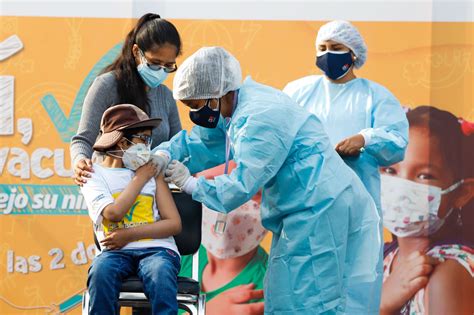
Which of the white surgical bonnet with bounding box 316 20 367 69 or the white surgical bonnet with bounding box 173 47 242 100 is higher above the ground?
the white surgical bonnet with bounding box 173 47 242 100

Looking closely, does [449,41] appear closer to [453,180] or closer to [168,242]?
[453,180]

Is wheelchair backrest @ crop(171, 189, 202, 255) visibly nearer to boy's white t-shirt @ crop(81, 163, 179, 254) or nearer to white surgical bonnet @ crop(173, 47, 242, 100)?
boy's white t-shirt @ crop(81, 163, 179, 254)

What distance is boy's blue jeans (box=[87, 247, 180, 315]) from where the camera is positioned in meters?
2.96

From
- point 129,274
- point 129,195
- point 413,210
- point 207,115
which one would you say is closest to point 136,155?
point 129,195

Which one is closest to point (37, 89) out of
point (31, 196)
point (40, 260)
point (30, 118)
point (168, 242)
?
point (30, 118)

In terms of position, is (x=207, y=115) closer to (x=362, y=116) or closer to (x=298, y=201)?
(x=298, y=201)

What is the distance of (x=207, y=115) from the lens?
311 cm

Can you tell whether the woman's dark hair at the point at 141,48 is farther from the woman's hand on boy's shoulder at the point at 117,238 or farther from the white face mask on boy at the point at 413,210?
the white face mask on boy at the point at 413,210

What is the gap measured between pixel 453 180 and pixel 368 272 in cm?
153

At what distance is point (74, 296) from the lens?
4.61 m

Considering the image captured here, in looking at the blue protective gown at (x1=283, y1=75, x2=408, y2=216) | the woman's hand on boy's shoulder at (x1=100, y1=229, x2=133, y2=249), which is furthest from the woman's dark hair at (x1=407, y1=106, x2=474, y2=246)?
the woman's hand on boy's shoulder at (x1=100, y1=229, x2=133, y2=249)

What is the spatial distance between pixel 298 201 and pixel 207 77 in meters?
0.50

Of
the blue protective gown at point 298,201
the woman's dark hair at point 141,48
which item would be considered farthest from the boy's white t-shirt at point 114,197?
the woman's dark hair at point 141,48

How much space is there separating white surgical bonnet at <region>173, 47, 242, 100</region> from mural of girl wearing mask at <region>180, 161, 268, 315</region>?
5.05 ft
